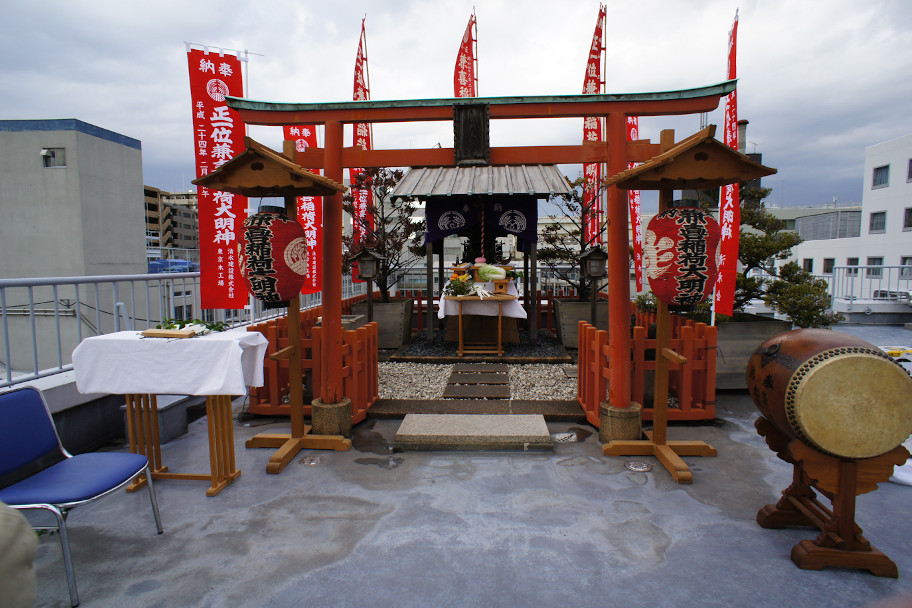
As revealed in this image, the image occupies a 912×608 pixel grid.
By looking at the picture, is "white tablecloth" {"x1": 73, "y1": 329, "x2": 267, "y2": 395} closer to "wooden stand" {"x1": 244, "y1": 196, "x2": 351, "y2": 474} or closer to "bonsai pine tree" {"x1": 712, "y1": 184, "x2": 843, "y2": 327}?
"wooden stand" {"x1": 244, "y1": 196, "x2": 351, "y2": 474}

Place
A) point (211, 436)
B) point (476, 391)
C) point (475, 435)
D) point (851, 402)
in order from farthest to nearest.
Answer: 1. point (476, 391)
2. point (475, 435)
3. point (211, 436)
4. point (851, 402)

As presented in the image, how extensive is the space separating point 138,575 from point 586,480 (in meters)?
3.30

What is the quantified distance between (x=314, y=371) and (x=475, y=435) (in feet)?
6.36

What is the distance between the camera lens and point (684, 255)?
3.92m

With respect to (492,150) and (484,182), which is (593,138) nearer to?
(484,182)

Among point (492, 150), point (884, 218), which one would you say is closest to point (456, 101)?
point (492, 150)

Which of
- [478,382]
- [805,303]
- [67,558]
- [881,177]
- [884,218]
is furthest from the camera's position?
[881,177]

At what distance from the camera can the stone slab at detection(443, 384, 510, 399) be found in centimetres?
648

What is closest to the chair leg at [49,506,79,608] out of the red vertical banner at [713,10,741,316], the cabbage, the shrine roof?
the red vertical banner at [713,10,741,316]

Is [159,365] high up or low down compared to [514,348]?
up

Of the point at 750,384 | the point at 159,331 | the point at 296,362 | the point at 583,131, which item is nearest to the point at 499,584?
the point at 750,384

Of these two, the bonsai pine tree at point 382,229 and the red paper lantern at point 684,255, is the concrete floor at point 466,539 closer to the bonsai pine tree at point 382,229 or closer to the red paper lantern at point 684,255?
the red paper lantern at point 684,255

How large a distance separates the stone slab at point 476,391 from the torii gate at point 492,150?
1.96m

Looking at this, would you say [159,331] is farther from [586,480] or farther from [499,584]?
[586,480]
